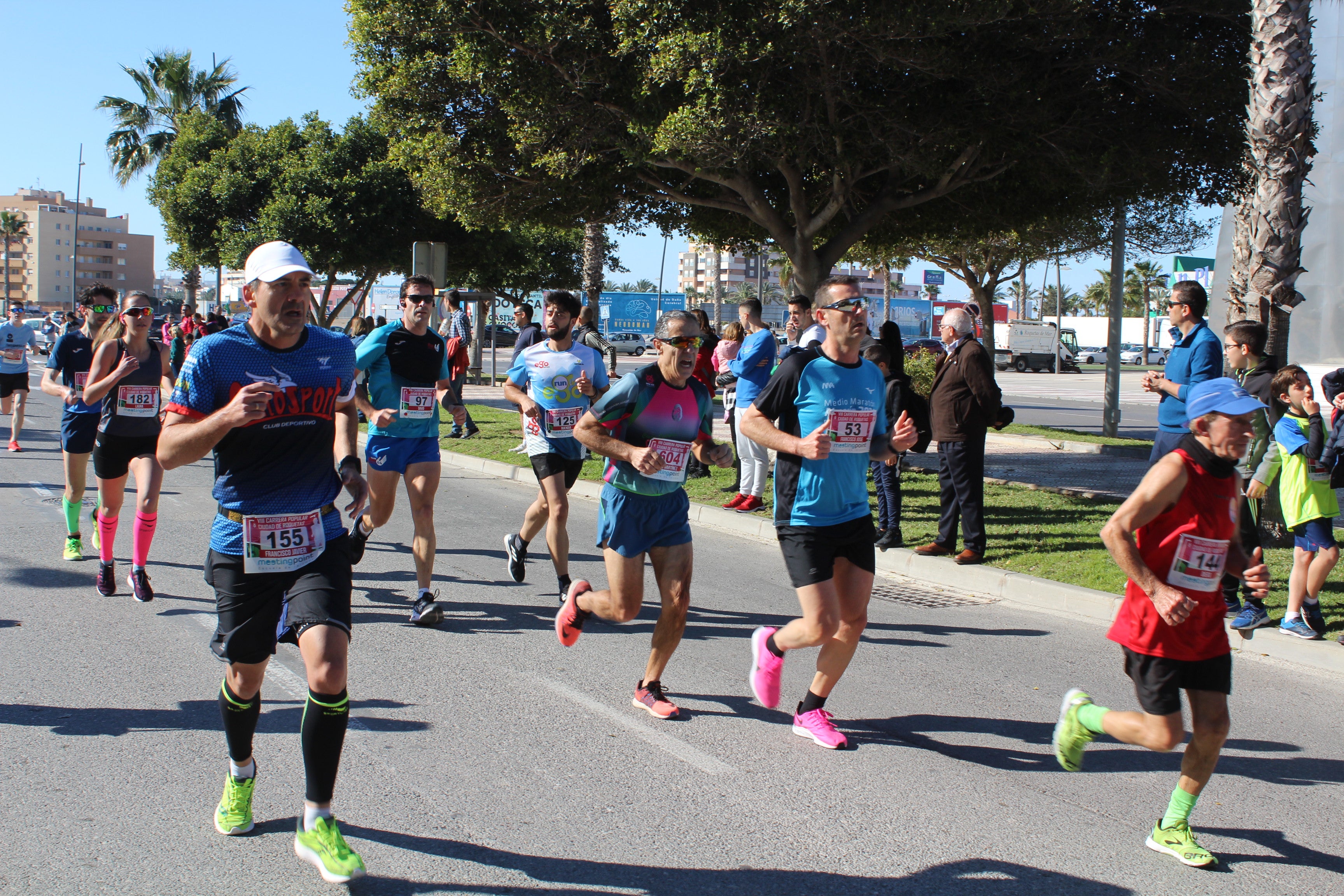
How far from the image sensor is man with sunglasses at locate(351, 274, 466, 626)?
21.0 ft

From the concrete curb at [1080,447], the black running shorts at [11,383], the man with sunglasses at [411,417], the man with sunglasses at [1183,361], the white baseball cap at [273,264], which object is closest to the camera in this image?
the white baseball cap at [273,264]

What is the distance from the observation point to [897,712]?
505 centimetres

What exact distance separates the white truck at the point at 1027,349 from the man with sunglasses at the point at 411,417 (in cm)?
4800

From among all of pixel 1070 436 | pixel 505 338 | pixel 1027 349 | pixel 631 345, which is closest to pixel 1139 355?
pixel 1027 349

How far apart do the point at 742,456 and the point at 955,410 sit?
8.90ft

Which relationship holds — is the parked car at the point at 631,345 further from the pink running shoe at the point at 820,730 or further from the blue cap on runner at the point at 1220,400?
the blue cap on runner at the point at 1220,400


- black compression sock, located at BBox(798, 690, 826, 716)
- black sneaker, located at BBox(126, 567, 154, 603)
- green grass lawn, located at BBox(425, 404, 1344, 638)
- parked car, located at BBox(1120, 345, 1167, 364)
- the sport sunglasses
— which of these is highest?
parked car, located at BBox(1120, 345, 1167, 364)

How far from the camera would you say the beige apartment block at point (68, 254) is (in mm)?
146500

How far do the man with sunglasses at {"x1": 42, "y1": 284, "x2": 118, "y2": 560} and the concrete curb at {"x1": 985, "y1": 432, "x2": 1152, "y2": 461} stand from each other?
489 inches

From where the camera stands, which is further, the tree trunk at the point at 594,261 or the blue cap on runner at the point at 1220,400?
the tree trunk at the point at 594,261

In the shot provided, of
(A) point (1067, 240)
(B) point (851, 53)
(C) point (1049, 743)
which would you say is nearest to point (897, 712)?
(C) point (1049, 743)

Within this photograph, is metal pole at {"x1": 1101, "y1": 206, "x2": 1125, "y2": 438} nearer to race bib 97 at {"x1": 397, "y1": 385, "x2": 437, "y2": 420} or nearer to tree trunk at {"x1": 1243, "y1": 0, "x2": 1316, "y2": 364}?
tree trunk at {"x1": 1243, "y1": 0, "x2": 1316, "y2": 364}

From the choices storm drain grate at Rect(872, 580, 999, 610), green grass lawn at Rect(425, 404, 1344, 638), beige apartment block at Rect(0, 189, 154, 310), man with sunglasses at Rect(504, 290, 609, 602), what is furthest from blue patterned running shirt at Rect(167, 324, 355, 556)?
beige apartment block at Rect(0, 189, 154, 310)

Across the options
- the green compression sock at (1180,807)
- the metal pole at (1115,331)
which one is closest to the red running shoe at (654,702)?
the green compression sock at (1180,807)
